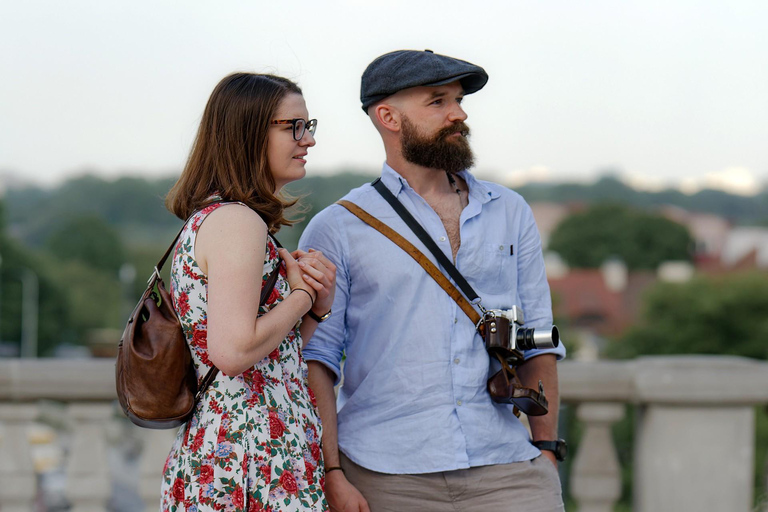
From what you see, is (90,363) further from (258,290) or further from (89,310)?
(89,310)

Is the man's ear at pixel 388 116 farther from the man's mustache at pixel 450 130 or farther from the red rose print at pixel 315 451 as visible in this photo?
the red rose print at pixel 315 451

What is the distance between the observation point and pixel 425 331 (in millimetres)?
3102

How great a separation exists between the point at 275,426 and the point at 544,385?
3.32 ft

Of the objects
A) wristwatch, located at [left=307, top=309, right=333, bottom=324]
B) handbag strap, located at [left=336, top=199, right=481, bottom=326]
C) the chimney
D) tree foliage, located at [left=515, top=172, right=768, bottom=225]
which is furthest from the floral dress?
tree foliage, located at [left=515, top=172, right=768, bottom=225]

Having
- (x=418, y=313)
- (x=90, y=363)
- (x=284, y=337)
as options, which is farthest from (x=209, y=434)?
(x=90, y=363)

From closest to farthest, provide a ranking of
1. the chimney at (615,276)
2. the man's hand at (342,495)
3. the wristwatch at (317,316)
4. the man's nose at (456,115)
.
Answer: the wristwatch at (317,316)
the man's hand at (342,495)
the man's nose at (456,115)
the chimney at (615,276)

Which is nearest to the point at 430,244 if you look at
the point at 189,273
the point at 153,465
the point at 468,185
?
the point at 468,185

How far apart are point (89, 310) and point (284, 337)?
97.2 m

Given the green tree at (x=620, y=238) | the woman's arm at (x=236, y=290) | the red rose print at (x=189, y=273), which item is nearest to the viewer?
the woman's arm at (x=236, y=290)

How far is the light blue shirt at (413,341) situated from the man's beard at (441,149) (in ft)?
0.35

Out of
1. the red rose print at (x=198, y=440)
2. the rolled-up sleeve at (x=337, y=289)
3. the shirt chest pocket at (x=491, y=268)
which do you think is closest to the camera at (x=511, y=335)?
the shirt chest pocket at (x=491, y=268)

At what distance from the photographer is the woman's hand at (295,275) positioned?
8.98 feet

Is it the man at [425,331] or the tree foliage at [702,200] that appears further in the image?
the tree foliage at [702,200]

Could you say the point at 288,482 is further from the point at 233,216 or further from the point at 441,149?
the point at 441,149
